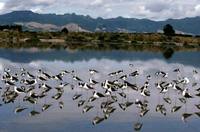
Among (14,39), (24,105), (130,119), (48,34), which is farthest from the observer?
(48,34)

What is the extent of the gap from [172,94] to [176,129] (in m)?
10.5

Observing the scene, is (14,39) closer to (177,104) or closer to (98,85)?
(98,85)

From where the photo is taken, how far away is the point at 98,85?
38031 mm

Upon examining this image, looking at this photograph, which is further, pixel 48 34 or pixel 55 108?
pixel 48 34

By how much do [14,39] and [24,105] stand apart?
9818 centimetres

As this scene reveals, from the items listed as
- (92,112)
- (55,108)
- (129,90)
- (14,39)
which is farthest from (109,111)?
(14,39)

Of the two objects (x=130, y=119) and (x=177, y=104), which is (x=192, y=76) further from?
(x=130, y=119)

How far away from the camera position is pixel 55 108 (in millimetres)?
27750

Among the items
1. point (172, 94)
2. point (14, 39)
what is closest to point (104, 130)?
point (172, 94)

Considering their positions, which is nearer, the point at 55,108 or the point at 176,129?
the point at 176,129

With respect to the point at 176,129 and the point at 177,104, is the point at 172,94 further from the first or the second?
the point at 176,129

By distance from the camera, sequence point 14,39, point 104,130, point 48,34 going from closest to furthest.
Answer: point 104,130
point 14,39
point 48,34

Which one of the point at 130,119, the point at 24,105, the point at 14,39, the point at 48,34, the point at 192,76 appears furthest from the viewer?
the point at 48,34

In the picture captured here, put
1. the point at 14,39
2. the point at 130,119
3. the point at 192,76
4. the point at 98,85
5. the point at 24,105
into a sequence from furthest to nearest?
the point at 14,39, the point at 192,76, the point at 98,85, the point at 24,105, the point at 130,119
